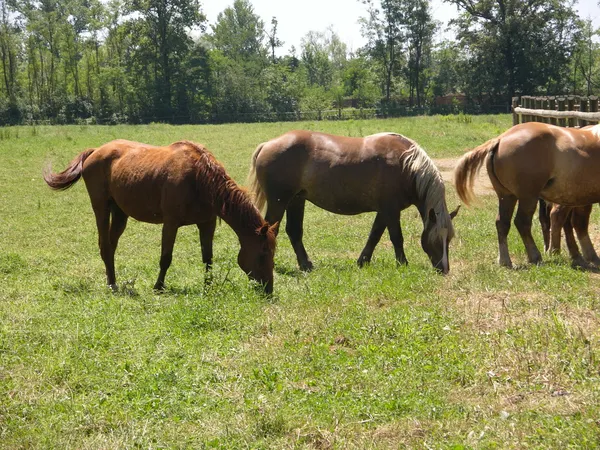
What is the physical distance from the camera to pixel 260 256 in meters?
7.89

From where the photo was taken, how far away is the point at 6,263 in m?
10.0

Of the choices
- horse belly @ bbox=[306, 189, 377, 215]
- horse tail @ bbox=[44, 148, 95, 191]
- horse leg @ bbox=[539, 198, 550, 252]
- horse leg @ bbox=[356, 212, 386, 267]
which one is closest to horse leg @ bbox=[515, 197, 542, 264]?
horse leg @ bbox=[539, 198, 550, 252]

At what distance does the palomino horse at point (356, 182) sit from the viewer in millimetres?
9156

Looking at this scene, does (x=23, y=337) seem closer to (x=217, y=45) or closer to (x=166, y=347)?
(x=166, y=347)

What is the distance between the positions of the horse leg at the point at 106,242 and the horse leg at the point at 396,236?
148 inches

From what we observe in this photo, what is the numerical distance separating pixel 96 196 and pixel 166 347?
163 inches

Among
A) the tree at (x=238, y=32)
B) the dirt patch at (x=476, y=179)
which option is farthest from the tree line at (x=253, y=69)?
the dirt patch at (x=476, y=179)

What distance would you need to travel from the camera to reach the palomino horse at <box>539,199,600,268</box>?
29.7ft

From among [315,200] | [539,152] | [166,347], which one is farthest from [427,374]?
[315,200]

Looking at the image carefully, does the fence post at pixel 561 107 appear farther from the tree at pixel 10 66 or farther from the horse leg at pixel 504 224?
the tree at pixel 10 66

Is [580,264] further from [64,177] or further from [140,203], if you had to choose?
[64,177]

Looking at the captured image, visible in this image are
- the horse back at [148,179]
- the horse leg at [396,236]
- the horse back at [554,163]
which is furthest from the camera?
the horse leg at [396,236]

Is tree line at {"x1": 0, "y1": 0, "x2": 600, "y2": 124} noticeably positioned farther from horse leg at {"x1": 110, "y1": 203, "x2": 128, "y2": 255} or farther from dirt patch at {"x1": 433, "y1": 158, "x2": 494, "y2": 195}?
horse leg at {"x1": 110, "y1": 203, "x2": 128, "y2": 255}

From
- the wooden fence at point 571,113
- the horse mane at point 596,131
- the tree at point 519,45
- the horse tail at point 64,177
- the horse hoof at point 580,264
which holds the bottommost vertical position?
the horse hoof at point 580,264
